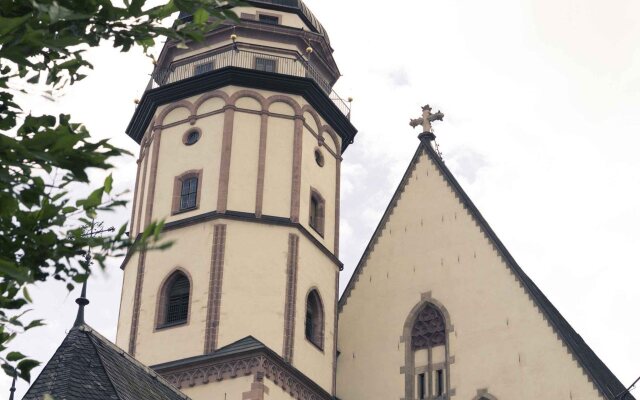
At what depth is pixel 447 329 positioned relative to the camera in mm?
23500

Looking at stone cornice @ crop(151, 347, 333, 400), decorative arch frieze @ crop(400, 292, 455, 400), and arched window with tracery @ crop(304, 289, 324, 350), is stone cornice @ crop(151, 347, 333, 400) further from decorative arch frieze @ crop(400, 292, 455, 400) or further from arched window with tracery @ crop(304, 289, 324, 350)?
decorative arch frieze @ crop(400, 292, 455, 400)

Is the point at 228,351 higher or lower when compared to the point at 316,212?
lower

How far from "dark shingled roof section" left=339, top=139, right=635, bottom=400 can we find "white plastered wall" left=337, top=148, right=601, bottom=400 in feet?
0.42

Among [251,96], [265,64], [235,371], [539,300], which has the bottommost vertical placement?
[235,371]

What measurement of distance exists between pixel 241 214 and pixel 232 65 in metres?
3.38

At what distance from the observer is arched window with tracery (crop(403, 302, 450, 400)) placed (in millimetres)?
23062

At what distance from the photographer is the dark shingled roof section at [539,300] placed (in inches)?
857

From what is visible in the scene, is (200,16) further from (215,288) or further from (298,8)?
(298,8)

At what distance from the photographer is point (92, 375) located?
1482 cm

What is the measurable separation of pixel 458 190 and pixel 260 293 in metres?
5.17

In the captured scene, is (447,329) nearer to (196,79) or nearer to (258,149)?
(258,149)

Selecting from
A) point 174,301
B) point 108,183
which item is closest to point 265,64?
A: point 174,301

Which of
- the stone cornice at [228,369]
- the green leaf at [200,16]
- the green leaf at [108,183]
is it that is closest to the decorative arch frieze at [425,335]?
the stone cornice at [228,369]

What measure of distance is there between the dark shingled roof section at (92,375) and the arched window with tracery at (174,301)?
17.4ft
